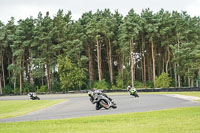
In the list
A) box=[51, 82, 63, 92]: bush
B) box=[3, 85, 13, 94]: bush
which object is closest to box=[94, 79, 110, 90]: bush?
box=[51, 82, 63, 92]: bush

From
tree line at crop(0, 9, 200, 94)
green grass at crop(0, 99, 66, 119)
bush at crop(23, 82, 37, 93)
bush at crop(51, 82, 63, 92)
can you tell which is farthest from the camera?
bush at crop(23, 82, 37, 93)

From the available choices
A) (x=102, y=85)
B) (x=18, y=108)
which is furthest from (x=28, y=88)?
(x=18, y=108)

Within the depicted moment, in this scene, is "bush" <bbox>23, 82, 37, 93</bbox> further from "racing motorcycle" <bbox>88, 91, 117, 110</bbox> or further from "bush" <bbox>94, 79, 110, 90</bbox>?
"racing motorcycle" <bbox>88, 91, 117, 110</bbox>

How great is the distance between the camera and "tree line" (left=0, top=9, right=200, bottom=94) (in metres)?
71.0

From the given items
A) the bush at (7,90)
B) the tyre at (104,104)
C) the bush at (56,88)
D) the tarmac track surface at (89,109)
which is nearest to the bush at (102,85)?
the bush at (56,88)

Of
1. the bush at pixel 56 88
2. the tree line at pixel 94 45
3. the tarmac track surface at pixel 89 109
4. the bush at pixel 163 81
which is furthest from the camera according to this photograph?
the bush at pixel 56 88

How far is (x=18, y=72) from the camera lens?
74.4 m

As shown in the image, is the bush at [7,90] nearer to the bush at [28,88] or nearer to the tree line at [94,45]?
the tree line at [94,45]

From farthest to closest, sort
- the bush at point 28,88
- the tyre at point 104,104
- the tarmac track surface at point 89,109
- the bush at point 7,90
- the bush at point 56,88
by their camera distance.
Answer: the bush at point 7,90, the bush at point 28,88, the bush at point 56,88, the tyre at point 104,104, the tarmac track surface at point 89,109

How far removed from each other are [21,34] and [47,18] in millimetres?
7182

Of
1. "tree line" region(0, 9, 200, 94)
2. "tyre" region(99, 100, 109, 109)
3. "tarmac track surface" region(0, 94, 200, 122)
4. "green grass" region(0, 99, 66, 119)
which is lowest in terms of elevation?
"green grass" region(0, 99, 66, 119)

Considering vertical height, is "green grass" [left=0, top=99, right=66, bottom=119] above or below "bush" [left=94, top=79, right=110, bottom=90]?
below

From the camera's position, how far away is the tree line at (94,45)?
7100 cm

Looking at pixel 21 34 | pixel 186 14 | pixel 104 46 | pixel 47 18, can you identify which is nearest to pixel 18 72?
pixel 21 34
